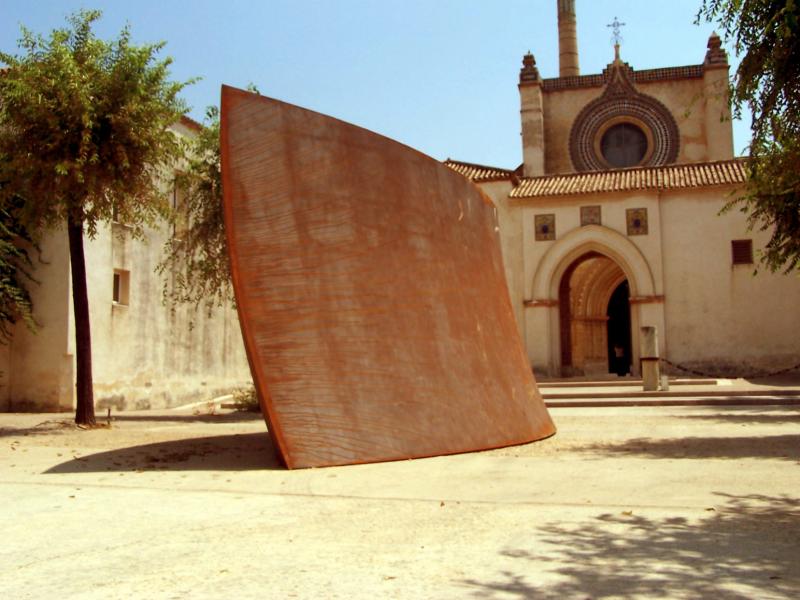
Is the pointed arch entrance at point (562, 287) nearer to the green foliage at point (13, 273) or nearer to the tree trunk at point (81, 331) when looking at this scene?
the green foliage at point (13, 273)

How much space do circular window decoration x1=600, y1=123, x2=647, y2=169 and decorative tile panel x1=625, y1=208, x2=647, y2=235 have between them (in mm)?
8787

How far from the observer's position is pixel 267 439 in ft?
34.0

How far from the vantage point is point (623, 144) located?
33.7 meters

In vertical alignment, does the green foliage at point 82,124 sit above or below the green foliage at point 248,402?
above

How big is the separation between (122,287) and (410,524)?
13756mm

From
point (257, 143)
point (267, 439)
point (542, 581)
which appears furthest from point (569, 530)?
point (267, 439)

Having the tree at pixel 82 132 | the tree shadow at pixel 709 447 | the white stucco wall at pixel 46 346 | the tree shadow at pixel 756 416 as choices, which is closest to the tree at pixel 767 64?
the tree shadow at pixel 709 447

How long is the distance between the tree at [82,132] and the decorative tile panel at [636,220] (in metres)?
15.9

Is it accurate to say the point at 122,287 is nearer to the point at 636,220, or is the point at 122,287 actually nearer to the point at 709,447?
the point at 709,447

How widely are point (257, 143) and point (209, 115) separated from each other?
27.7ft

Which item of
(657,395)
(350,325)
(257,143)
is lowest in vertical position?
(657,395)

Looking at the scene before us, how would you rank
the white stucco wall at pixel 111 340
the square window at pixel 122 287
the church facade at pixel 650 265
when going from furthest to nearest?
Answer: the church facade at pixel 650 265, the square window at pixel 122 287, the white stucco wall at pixel 111 340

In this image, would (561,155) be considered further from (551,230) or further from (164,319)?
(164,319)

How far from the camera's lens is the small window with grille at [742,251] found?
24188 millimetres
